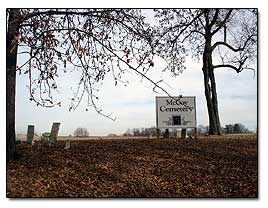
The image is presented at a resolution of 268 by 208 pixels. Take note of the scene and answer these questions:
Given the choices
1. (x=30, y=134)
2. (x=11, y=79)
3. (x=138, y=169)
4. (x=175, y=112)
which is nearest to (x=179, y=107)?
(x=175, y=112)

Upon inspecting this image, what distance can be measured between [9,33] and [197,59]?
1236 mm

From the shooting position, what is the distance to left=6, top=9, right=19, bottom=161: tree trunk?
119 inches

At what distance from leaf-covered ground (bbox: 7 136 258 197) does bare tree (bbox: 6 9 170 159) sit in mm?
207

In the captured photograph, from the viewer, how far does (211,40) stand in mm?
3107

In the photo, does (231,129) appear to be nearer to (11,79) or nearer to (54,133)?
(54,133)

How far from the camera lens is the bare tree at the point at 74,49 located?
304 cm

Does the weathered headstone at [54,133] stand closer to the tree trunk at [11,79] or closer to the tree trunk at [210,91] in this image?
the tree trunk at [11,79]

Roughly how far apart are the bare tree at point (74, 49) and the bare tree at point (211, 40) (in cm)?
16

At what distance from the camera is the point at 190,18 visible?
3.09 meters

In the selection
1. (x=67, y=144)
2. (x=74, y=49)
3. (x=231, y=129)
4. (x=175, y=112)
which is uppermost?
(x=74, y=49)

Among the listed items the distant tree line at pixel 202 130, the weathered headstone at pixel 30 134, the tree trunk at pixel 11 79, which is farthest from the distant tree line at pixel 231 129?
the tree trunk at pixel 11 79

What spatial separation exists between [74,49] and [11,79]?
1.48 feet

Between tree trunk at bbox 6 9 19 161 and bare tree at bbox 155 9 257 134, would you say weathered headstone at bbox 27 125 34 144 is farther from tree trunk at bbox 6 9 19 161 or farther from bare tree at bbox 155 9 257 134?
bare tree at bbox 155 9 257 134
